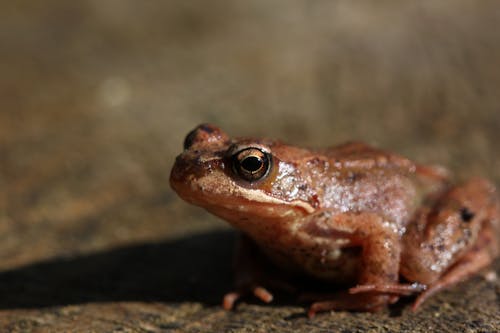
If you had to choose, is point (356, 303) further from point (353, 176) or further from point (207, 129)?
point (207, 129)

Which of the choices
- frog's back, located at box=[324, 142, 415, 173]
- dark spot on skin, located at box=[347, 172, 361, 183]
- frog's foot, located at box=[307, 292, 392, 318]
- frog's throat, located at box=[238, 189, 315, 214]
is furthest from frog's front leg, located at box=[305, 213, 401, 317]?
frog's back, located at box=[324, 142, 415, 173]

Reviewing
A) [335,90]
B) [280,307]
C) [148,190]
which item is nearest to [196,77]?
[335,90]

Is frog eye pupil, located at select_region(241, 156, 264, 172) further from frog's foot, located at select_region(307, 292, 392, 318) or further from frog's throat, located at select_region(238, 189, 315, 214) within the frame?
frog's foot, located at select_region(307, 292, 392, 318)

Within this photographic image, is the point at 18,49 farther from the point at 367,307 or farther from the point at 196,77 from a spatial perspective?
the point at 367,307

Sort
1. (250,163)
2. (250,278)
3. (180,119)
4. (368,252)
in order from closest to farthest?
(250,163), (368,252), (250,278), (180,119)

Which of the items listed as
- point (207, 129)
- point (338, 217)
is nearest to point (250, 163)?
point (207, 129)

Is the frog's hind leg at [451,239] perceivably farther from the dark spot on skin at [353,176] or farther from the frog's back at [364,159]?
the dark spot on skin at [353,176]
